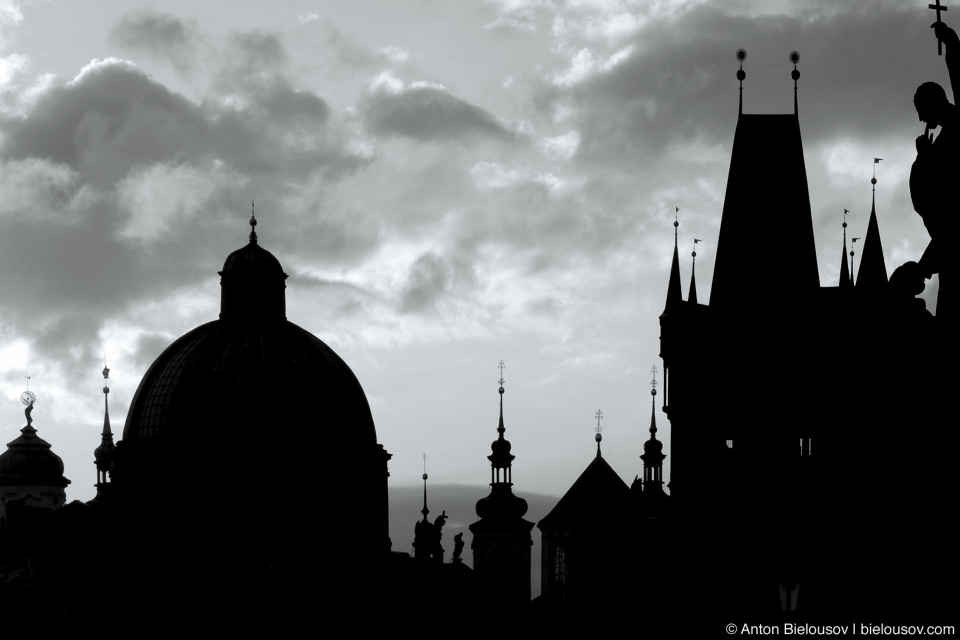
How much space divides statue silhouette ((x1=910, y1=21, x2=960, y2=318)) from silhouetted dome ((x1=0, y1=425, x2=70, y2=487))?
150 meters

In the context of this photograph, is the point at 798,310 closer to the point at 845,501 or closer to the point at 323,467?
the point at 845,501

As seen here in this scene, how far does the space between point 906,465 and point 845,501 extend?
69311 mm

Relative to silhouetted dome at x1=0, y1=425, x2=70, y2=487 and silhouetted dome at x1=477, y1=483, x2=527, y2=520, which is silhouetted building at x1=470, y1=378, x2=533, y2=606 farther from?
silhouetted dome at x1=0, y1=425, x2=70, y2=487

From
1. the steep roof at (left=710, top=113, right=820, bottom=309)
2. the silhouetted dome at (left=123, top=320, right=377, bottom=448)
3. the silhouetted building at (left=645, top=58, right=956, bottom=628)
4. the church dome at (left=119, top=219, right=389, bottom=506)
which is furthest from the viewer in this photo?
the silhouetted dome at (left=123, top=320, right=377, bottom=448)

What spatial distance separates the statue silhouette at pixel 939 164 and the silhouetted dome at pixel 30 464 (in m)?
150

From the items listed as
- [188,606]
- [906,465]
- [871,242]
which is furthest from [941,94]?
[188,606]

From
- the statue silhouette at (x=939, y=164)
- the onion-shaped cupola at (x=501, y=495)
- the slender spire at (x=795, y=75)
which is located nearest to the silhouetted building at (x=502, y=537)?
the onion-shaped cupola at (x=501, y=495)

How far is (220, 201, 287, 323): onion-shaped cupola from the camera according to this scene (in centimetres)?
11738

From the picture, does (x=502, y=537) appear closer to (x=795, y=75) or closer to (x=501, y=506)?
(x=501, y=506)

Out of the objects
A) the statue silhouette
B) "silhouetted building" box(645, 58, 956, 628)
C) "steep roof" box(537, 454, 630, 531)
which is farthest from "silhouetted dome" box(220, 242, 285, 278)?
the statue silhouette

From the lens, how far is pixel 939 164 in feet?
44.7

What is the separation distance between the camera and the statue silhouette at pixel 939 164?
44.4 ft

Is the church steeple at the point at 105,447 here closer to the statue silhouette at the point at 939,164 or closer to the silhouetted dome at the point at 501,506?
the silhouetted dome at the point at 501,506

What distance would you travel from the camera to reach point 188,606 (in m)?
106
